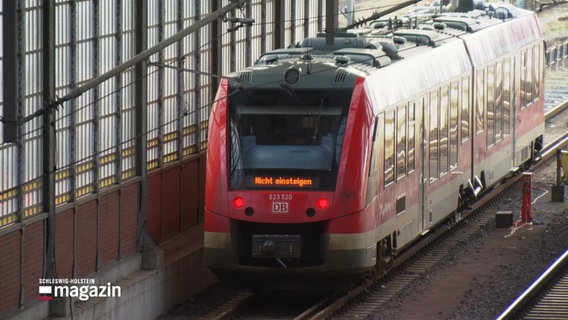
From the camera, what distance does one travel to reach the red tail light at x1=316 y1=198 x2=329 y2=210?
71.7 feet

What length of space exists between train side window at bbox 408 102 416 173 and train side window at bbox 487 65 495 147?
19.3ft

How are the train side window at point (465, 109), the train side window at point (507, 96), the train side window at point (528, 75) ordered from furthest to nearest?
the train side window at point (528, 75) → the train side window at point (507, 96) → the train side window at point (465, 109)

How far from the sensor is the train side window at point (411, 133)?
24750 millimetres

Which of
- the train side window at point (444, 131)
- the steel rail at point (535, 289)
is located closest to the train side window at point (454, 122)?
the train side window at point (444, 131)

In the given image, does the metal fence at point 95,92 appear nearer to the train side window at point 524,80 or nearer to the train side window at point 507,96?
the train side window at point 507,96

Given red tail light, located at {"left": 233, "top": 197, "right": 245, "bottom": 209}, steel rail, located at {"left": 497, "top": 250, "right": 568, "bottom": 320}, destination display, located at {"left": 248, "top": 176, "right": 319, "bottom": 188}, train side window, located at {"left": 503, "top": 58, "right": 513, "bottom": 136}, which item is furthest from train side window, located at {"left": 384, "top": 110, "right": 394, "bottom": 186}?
train side window, located at {"left": 503, "top": 58, "right": 513, "bottom": 136}

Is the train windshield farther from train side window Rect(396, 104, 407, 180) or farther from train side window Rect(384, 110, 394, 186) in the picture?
train side window Rect(396, 104, 407, 180)

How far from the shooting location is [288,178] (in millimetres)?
21969

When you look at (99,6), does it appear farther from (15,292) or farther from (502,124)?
(502,124)

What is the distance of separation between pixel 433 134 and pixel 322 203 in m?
5.03

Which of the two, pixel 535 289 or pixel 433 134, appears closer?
pixel 535 289

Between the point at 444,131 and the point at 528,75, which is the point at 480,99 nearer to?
the point at 444,131

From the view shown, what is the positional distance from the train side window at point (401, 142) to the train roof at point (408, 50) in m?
0.40

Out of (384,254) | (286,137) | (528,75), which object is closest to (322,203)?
(286,137)
